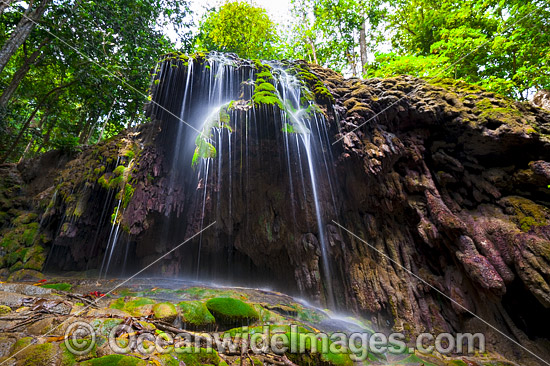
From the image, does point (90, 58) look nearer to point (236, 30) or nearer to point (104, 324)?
point (236, 30)

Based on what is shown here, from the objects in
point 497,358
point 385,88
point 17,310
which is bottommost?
point 497,358

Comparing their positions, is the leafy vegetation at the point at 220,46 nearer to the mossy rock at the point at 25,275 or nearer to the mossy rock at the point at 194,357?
the mossy rock at the point at 25,275

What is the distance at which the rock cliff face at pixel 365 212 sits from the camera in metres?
5.74

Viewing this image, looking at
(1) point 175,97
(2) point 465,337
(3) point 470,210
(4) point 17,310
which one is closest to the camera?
(4) point 17,310

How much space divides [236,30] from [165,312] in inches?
776

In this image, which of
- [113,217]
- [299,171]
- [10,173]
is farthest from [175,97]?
[10,173]

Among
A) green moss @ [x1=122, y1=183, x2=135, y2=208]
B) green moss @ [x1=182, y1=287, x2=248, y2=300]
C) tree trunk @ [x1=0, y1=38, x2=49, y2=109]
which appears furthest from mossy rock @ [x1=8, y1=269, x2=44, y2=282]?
tree trunk @ [x1=0, y1=38, x2=49, y2=109]

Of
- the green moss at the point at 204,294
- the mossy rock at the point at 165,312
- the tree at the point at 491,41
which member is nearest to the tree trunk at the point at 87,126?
the green moss at the point at 204,294

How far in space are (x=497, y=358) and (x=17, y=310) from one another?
9504 mm

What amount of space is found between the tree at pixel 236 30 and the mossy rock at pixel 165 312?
18.2 m

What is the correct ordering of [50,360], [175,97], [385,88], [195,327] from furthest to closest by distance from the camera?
1. [175,97]
2. [385,88]
3. [195,327]
4. [50,360]

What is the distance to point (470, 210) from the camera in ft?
21.9

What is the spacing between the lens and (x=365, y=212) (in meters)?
8.12

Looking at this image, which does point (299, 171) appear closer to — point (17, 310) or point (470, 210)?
point (470, 210)
